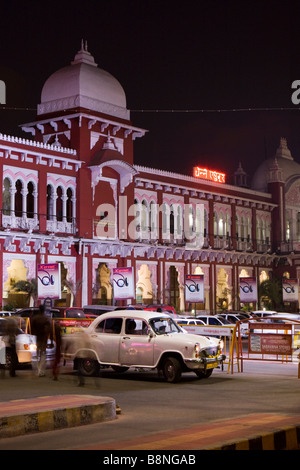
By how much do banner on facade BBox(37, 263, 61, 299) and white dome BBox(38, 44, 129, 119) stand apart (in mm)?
12070

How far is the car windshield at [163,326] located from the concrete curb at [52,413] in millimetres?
5598

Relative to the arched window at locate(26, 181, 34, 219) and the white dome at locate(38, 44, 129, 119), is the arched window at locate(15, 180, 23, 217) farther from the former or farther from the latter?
the white dome at locate(38, 44, 129, 119)

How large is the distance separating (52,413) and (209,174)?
40111 millimetres

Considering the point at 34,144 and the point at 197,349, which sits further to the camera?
the point at 34,144

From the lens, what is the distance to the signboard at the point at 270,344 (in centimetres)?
1778

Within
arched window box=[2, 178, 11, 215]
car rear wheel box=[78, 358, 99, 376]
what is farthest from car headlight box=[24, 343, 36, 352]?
arched window box=[2, 178, 11, 215]

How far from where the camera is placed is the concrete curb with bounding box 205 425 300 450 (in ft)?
25.0

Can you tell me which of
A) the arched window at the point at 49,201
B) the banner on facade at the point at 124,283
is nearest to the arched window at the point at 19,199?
the arched window at the point at 49,201

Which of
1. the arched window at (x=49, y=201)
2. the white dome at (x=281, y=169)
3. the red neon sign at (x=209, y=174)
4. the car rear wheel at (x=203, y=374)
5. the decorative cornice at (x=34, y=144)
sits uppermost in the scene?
the white dome at (x=281, y=169)

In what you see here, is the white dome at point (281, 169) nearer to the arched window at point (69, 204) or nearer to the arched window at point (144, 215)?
the arched window at point (144, 215)

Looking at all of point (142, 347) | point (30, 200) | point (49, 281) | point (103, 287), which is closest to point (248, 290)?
point (103, 287)

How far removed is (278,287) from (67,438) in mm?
43002

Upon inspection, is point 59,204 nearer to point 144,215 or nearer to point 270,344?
point 144,215

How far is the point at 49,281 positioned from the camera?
28.2 meters
